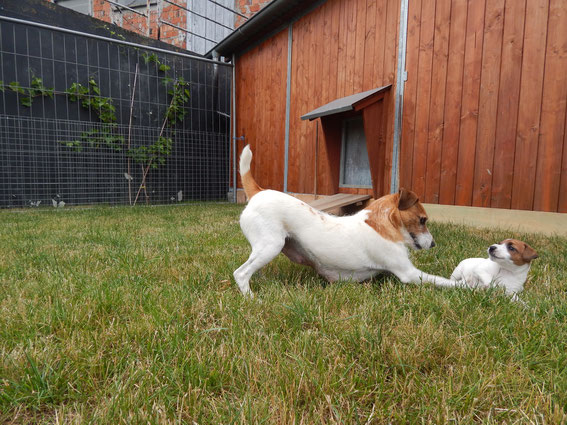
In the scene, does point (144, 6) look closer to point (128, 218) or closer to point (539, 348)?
point (128, 218)

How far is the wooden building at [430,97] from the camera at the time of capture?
13.0ft

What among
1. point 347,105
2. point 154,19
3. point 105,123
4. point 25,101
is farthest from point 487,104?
point 154,19

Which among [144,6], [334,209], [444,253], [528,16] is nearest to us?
[444,253]

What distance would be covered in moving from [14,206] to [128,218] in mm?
3020

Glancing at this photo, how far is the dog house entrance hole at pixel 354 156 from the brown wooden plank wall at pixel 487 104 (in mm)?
734

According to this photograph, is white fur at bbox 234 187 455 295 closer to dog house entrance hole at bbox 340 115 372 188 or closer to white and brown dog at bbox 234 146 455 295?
white and brown dog at bbox 234 146 455 295

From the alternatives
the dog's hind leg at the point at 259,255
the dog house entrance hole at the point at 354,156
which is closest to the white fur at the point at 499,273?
the dog's hind leg at the point at 259,255

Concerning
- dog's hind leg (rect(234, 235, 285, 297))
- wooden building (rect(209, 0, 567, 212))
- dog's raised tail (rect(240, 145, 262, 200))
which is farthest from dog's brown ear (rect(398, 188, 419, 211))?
wooden building (rect(209, 0, 567, 212))

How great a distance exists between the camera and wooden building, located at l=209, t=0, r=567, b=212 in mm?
3971

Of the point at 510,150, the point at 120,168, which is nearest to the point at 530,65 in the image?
the point at 510,150

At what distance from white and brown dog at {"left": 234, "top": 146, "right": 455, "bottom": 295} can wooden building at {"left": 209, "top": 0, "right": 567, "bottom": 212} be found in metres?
2.78

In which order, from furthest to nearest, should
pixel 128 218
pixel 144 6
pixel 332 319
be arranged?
pixel 144 6 < pixel 128 218 < pixel 332 319

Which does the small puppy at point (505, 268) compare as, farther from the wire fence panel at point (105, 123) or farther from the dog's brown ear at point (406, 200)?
the wire fence panel at point (105, 123)

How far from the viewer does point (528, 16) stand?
157 inches
